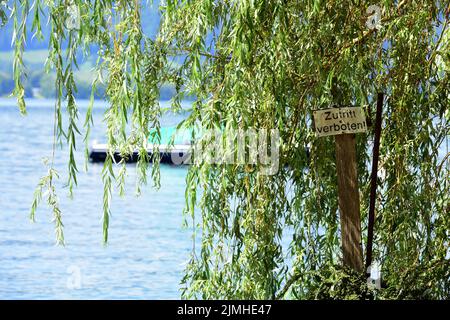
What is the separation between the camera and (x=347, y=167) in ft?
11.4

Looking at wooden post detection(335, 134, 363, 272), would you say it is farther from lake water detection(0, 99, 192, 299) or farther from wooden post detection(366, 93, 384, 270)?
lake water detection(0, 99, 192, 299)

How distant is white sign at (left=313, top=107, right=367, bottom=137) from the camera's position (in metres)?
3.42

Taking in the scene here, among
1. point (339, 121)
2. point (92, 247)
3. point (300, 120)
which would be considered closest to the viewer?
point (339, 121)

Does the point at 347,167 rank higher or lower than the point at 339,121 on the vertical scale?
lower

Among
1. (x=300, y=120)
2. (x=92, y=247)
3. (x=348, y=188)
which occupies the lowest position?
(x=92, y=247)

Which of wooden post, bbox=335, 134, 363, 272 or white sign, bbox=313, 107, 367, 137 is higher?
white sign, bbox=313, 107, 367, 137

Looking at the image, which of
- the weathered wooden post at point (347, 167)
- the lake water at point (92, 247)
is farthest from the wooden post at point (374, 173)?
the lake water at point (92, 247)

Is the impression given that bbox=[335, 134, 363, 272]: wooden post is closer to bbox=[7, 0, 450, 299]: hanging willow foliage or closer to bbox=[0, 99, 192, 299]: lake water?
bbox=[7, 0, 450, 299]: hanging willow foliage

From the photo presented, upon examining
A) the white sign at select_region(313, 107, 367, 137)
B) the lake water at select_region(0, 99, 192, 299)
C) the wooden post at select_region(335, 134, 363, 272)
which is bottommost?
the lake water at select_region(0, 99, 192, 299)

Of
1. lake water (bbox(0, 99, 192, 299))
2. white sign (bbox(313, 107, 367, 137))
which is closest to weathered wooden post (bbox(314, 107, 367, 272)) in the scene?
white sign (bbox(313, 107, 367, 137))

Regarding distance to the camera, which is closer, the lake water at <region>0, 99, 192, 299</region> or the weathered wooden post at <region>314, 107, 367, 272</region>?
the weathered wooden post at <region>314, 107, 367, 272</region>

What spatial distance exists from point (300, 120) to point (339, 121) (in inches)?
10.2

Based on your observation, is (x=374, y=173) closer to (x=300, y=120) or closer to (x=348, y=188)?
(x=348, y=188)

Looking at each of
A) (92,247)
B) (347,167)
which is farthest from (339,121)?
(92,247)
